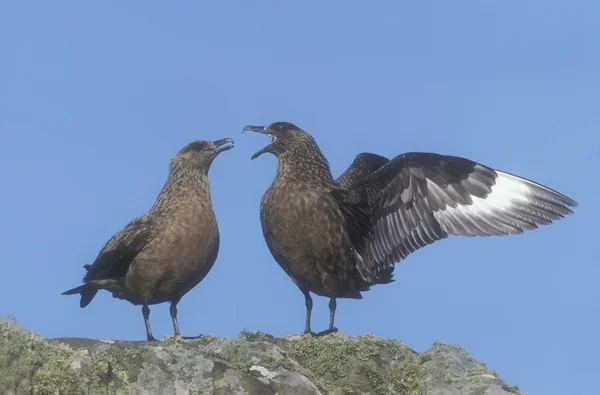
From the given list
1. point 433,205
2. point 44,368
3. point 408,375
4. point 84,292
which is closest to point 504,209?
A: point 433,205

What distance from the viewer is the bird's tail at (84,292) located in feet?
33.7

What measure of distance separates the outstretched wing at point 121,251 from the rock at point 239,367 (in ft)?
6.46

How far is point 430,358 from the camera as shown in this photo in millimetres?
8266

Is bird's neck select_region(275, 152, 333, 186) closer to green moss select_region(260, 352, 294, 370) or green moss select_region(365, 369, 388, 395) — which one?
green moss select_region(365, 369, 388, 395)

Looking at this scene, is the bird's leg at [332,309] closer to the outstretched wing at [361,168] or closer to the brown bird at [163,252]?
the brown bird at [163,252]

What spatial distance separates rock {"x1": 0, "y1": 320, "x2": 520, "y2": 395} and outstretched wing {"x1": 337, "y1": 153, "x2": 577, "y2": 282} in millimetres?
1626

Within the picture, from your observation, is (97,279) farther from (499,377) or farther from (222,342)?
(499,377)

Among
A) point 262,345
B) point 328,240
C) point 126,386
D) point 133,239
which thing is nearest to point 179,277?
point 133,239

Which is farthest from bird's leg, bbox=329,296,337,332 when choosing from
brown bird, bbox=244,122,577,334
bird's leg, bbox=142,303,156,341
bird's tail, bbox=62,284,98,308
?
bird's tail, bbox=62,284,98,308

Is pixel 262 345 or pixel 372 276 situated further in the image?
pixel 372 276

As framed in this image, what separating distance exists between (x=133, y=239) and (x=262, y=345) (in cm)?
260

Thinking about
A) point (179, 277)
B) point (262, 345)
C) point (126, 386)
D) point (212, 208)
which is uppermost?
point (212, 208)

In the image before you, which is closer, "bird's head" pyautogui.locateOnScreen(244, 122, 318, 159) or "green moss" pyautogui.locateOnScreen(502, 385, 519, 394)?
"green moss" pyautogui.locateOnScreen(502, 385, 519, 394)

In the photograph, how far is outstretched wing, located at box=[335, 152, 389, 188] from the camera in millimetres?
11500
